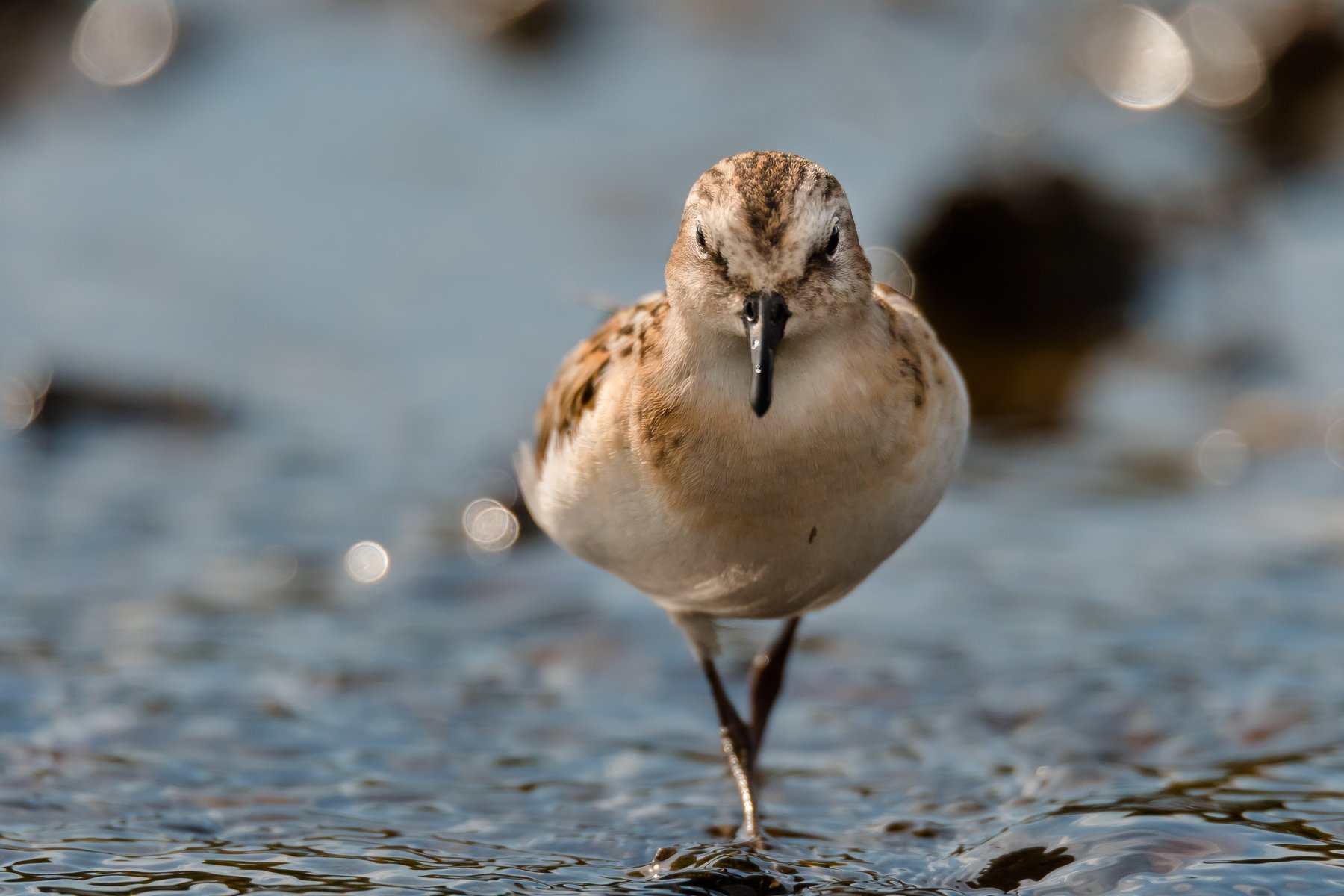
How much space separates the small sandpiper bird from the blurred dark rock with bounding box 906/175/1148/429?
22.3 ft

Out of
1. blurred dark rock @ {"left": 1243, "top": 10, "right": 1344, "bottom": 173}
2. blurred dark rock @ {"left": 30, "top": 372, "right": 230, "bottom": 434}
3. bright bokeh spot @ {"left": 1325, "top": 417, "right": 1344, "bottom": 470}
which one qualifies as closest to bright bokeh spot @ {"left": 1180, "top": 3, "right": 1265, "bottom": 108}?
blurred dark rock @ {"left": 1243, "top": 10, "right": 1344, "bottom": 173}

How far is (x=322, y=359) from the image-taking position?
11594 millimetres

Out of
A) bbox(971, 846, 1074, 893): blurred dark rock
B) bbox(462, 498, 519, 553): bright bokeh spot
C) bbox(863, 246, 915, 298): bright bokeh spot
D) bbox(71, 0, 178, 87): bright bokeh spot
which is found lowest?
bbox(971, 846, 1074, 893): blurred dark rock

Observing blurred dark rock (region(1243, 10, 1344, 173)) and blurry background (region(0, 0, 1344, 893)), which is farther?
blurred dark rock (region(1243, 10, 1344, 173))

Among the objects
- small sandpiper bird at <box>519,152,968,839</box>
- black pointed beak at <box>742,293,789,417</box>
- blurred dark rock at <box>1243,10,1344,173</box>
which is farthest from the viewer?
blurred dark rock at <box>1243,10,1344,173</box>

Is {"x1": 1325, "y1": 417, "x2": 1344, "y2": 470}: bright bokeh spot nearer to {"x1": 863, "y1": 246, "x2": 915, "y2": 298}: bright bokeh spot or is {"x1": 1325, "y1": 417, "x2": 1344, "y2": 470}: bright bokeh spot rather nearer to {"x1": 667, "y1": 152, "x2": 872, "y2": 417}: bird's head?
{"x1": 863, "y1": 246, "x2": 915, "y2": 298}: bright bokeh spot

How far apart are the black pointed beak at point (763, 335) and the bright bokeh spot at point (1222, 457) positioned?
19.0ft

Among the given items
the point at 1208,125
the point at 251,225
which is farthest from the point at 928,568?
the point at 1208,125

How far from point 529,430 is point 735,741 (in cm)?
435

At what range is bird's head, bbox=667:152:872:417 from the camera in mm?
4430

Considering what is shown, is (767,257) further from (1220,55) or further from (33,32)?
(33,32)

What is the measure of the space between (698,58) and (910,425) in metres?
13.3

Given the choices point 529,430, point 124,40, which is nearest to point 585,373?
point 529,430

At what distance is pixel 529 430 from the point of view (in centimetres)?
1022
